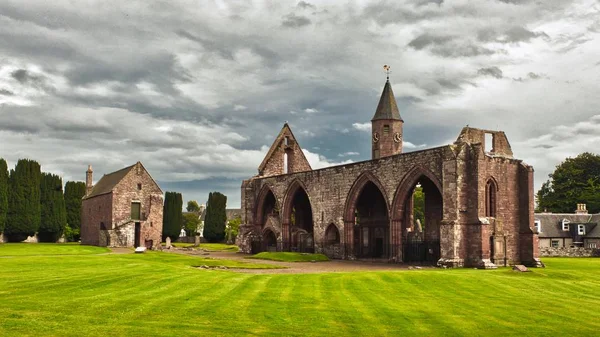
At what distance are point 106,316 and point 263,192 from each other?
40508 mm

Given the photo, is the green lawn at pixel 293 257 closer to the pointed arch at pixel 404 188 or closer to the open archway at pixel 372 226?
the open archway at pixel 372 226

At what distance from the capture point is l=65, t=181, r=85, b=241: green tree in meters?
67.8

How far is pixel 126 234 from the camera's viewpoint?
51.8 meters

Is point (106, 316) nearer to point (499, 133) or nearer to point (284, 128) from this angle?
point (499, 133)

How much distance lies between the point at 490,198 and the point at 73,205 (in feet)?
165

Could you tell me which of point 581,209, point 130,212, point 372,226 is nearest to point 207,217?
point 130,212

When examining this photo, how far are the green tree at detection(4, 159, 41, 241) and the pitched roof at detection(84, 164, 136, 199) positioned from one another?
17.7 ft

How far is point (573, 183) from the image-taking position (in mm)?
67750

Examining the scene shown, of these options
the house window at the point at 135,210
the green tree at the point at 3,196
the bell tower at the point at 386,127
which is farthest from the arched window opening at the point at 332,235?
the green tree at the point at 3,196

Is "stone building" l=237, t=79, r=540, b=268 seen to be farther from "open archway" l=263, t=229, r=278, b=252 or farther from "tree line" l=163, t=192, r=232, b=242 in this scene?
"tree line" l=163, t=192, r=232, b=242

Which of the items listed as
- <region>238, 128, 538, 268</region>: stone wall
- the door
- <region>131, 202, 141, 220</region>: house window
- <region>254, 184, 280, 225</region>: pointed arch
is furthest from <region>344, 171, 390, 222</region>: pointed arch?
<region>131, 202, 141, 220</region>: house window

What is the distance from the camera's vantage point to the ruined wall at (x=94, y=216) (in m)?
53.2

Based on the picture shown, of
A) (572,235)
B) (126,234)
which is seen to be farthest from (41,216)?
(572,235)

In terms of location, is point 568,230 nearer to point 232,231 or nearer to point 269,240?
point 269,240
